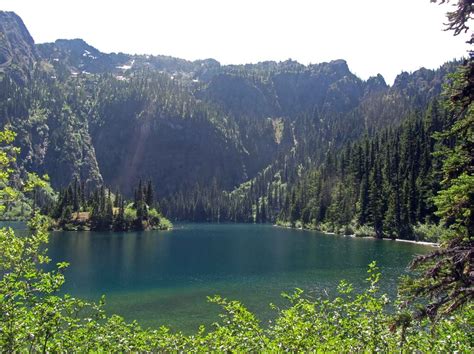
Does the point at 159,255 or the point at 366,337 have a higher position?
the point at 366,337

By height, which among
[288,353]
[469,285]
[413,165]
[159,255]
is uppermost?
[413,165]

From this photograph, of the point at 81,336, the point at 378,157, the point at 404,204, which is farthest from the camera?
the point at 378,157

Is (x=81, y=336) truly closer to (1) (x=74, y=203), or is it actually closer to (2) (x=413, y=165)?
(2) (x=413, y=165)

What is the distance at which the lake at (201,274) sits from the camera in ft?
133

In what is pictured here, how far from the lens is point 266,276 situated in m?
58.6

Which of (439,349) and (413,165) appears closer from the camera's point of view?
(439,349)

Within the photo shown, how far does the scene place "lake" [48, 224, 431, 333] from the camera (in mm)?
40656

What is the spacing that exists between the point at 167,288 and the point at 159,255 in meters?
32.7

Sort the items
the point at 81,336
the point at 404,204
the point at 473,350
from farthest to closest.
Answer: the point at 404,204
the point at 81,336
the point at 473,350

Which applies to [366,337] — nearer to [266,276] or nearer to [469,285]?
[469,285]

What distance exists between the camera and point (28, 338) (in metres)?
11.3

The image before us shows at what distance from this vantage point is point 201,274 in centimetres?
6094

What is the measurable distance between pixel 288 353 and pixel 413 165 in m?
124

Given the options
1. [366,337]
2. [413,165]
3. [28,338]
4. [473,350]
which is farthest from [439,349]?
[413,165]
